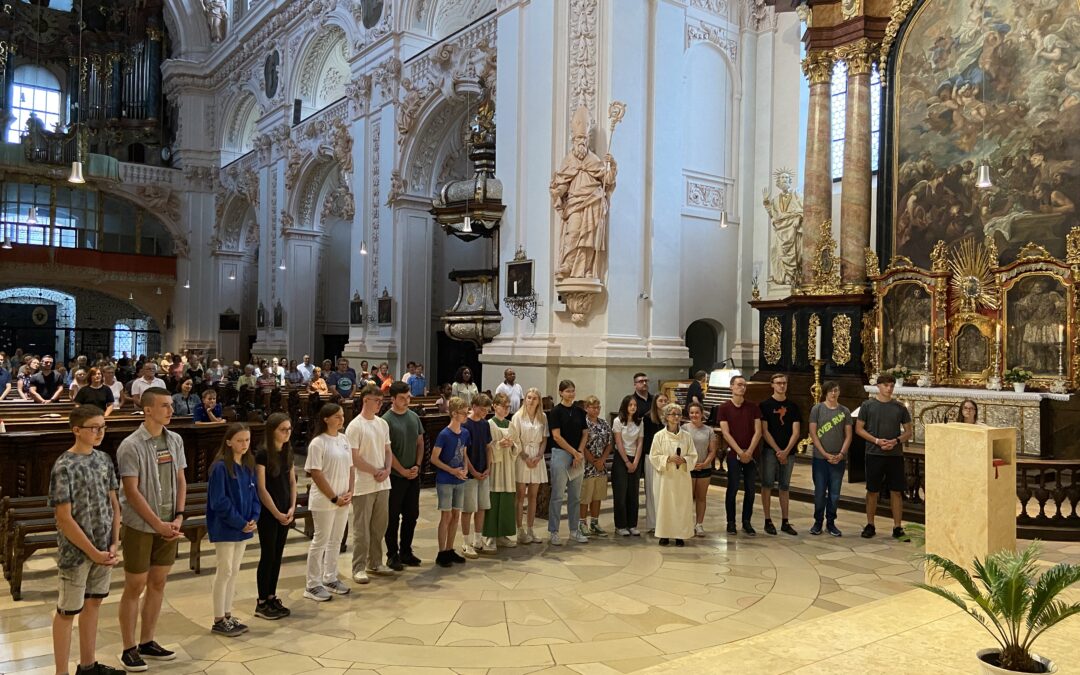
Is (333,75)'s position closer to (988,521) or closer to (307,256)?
(307,256)

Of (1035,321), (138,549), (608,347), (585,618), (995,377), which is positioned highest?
(1035,321)

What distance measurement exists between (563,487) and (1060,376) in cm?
787

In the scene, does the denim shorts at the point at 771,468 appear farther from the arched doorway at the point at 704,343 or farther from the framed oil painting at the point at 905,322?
the arched doorway at the point at 704,343

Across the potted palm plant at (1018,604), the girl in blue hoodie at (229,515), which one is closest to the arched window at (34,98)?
the girl in blue hoodie at (229,515)

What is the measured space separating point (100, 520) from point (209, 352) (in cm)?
2818

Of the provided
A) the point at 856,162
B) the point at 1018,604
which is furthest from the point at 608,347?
the point at 1018,604

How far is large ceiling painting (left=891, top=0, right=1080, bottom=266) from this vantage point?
11.7 meters

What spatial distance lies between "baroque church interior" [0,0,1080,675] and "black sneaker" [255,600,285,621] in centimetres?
2

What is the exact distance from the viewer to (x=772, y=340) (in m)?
14.2

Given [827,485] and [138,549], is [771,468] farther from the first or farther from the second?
[138,549]

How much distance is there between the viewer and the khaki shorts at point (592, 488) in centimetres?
783

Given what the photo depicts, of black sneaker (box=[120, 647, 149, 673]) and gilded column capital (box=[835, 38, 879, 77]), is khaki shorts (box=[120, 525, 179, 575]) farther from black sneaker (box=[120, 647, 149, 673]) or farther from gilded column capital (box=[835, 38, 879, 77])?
gilded column capital (box=[835, 38, 879, 77])

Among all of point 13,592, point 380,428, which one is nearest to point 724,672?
point 380,428

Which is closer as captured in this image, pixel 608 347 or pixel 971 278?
pixel 971 278
